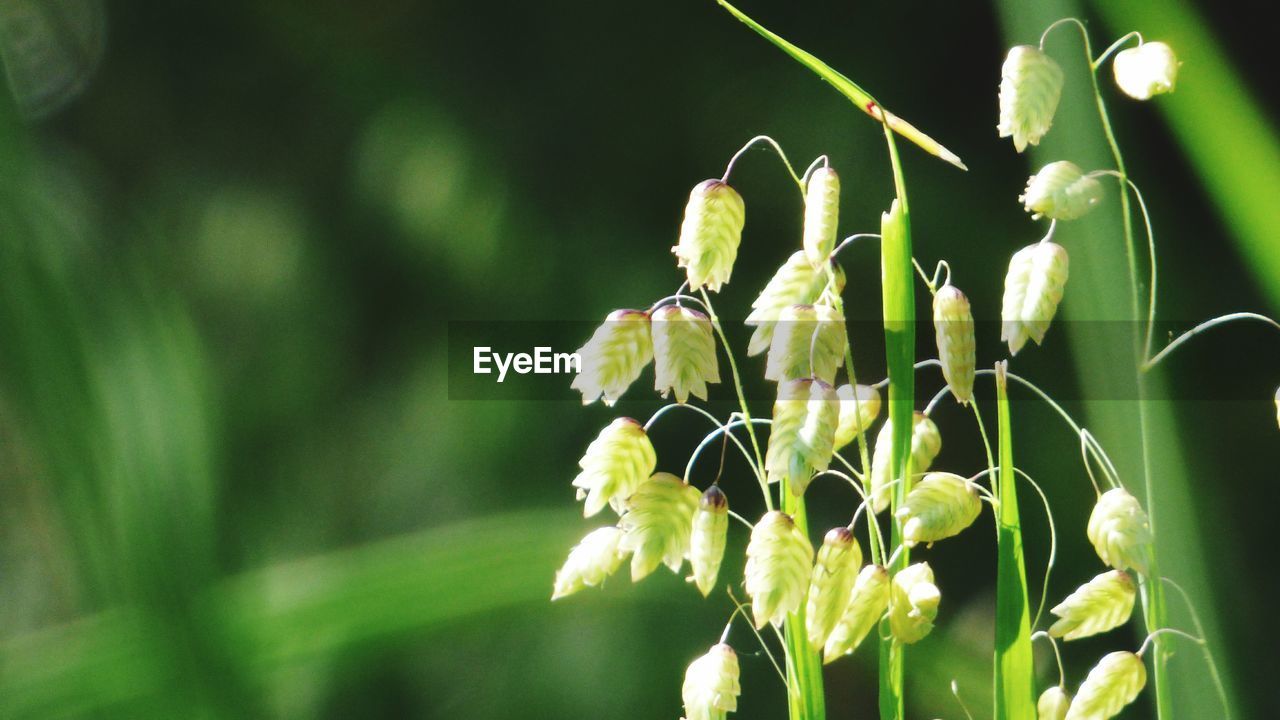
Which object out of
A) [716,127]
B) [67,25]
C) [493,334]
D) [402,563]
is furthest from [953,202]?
[67,25]

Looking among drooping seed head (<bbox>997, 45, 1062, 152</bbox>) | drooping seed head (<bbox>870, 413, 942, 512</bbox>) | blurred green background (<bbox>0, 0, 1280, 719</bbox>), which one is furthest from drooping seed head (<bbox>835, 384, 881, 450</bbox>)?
blurred green background (<bbox>0, 0, 1280, 719</bbox>)

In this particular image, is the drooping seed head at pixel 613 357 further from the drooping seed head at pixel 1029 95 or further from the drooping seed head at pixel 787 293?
the drooping seed head at pixel 1029 95

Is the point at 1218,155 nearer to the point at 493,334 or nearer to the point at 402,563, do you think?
the point at 402,563

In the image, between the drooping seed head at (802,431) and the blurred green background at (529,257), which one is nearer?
the drooping seed head at (802,431)

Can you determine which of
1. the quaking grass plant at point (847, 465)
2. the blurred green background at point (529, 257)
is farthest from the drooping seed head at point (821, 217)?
the blurred green background at point (529, 257)

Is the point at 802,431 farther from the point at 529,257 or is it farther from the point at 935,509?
the point at 529,257
